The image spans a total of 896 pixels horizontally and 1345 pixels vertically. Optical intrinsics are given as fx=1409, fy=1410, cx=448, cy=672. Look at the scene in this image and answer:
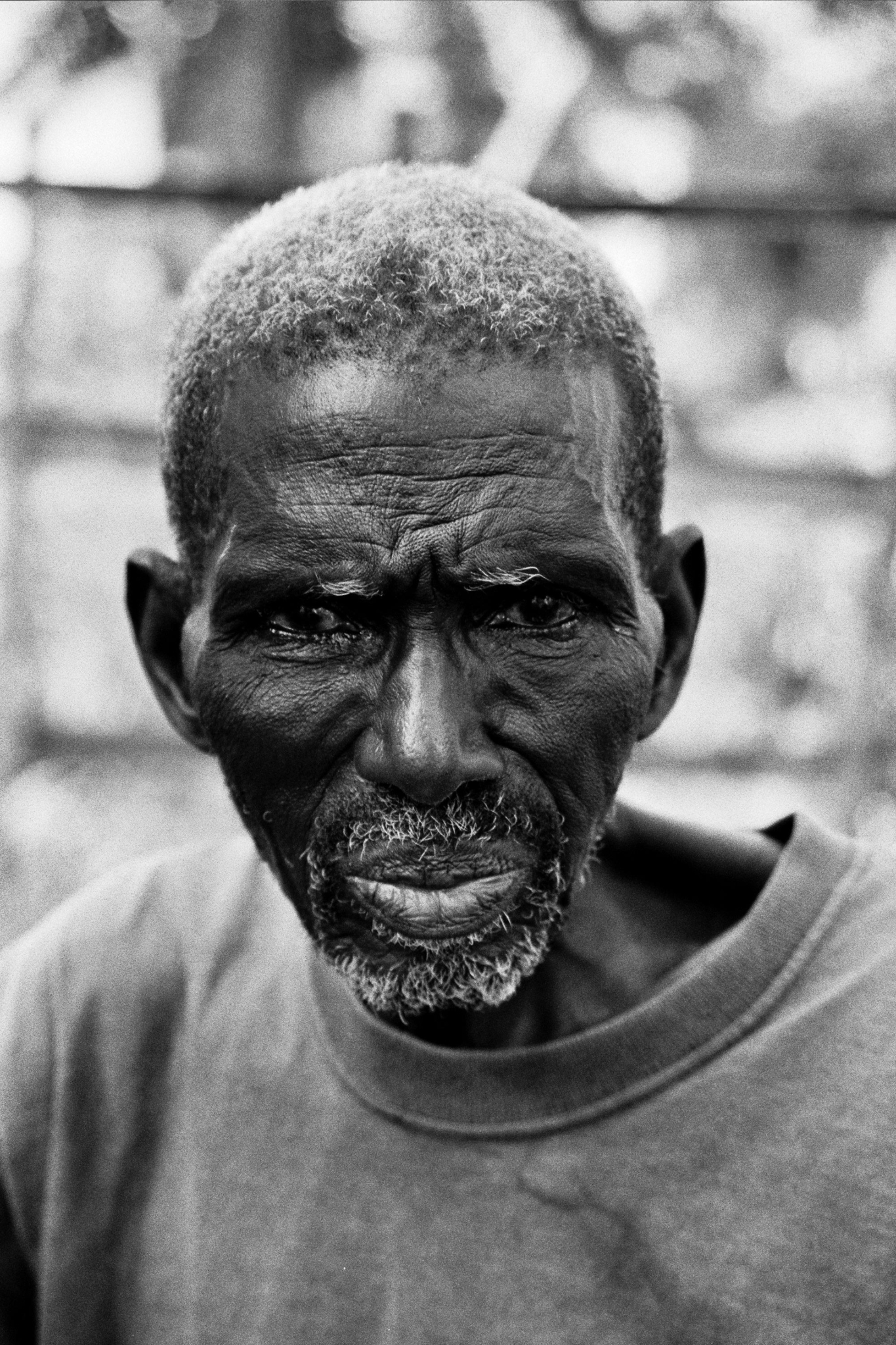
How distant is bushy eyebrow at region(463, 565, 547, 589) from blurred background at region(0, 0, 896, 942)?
2962 millimetres

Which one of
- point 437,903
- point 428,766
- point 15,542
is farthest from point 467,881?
point 15,542

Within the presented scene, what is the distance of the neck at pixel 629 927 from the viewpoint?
2262 millimetres

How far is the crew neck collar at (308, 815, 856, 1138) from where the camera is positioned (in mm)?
2039

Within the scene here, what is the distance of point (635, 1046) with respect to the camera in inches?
80.3

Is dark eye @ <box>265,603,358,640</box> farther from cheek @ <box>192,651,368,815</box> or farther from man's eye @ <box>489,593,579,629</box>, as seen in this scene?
man's eye @ <box>489,593,579,629</box>

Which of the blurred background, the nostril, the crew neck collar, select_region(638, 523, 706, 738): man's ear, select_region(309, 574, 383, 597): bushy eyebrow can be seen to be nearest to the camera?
the nostril

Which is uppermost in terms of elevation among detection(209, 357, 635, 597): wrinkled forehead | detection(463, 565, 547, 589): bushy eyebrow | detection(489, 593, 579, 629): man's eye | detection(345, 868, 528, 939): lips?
detection(209, 357, 635, 597): wrinkled forehead

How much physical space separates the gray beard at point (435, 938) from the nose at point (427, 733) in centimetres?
4

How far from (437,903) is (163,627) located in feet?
2.37

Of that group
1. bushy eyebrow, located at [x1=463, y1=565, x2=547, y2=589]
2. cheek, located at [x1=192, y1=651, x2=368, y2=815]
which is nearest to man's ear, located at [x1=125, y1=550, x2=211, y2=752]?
cheek, located at [x1=192, y1=651, x2=368, y2=815]

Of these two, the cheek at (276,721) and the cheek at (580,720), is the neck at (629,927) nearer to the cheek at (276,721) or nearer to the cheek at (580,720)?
the cheek at (580,720)

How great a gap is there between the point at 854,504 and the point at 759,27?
1808 millimetres

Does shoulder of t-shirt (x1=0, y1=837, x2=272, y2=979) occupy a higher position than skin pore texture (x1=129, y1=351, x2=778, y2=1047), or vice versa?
skin pore texture (x1=129, y1=351, x2=778, y2=1047)

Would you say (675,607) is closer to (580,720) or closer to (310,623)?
(580,720)
